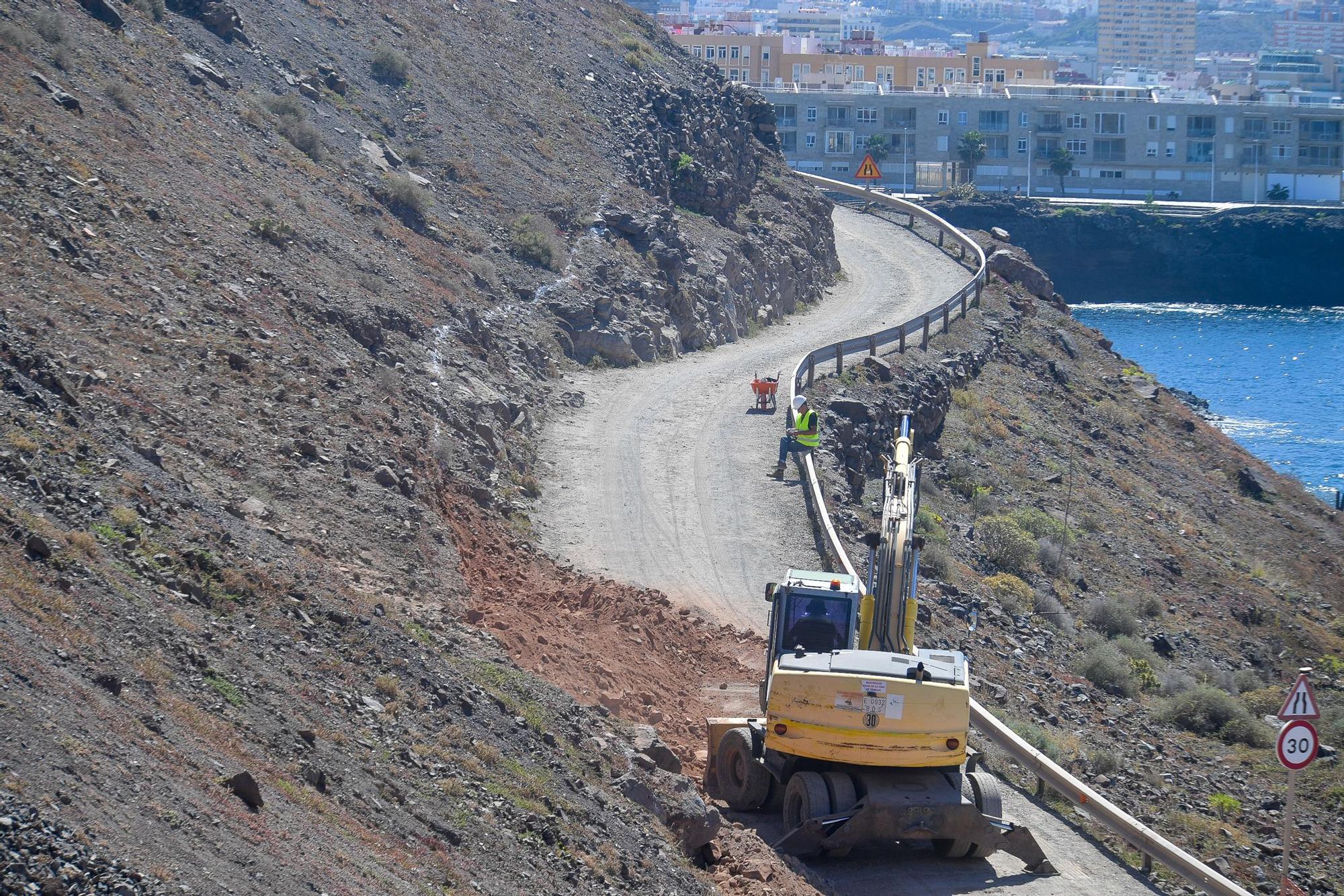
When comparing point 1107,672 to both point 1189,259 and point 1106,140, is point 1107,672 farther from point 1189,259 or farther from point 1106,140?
point 1106,140

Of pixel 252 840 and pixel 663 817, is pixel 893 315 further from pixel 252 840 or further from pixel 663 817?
pixel 252 840

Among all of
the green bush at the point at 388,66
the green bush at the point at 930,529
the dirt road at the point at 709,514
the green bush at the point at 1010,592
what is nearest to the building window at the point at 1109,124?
the dirt road at the point at 709,514

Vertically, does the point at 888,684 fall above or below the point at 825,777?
above

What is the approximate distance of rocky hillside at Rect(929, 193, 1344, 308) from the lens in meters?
109

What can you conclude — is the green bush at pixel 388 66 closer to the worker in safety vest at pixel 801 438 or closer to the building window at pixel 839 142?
the worker in safety vest at pixel 801 438

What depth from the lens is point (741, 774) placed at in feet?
48.8

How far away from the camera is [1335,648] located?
31219 millimetres

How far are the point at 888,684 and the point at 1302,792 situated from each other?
9.46 m

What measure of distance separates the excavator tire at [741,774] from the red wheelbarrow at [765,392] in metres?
16.0

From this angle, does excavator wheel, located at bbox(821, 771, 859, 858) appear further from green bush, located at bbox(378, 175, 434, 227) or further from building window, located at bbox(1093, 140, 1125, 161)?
building window, located at bbox(1093, 140, 1125, 161)

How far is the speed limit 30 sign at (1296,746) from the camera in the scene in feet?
44.5

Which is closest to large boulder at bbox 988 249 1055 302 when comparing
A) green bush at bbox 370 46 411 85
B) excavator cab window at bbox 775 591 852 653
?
green bush at bbox 370 46 411 85

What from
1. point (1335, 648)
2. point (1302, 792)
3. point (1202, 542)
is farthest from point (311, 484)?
point (1202, 542)

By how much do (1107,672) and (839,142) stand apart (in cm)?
10315
